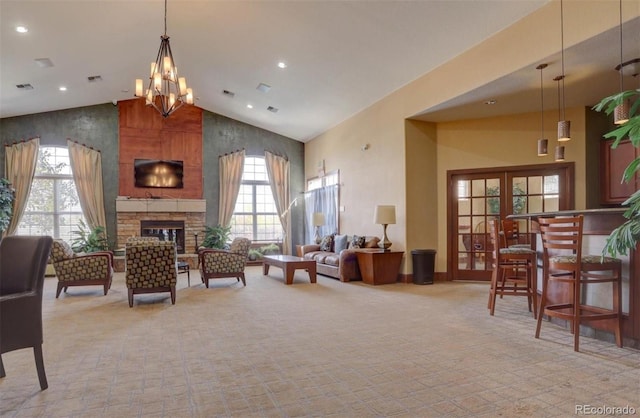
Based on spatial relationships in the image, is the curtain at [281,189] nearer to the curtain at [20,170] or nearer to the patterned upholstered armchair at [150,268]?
the curtain at [20,170]

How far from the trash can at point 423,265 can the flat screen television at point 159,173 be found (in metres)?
6.30

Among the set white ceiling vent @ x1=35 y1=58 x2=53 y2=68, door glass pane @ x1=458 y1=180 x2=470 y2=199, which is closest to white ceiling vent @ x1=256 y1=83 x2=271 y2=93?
white ceiling vent @ x1=35 y1=58 x2=53 y2=68

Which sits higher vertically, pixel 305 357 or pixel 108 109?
pixel 108 109

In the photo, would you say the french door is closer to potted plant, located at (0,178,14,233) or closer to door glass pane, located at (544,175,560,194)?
door glass pane, located at (544,175,560,194)

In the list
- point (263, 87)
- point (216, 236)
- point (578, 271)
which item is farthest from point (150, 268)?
point (578, 271)

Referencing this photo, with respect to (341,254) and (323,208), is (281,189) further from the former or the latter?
(341,254)

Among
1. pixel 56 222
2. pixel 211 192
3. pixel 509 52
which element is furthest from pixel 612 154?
pixel 56 222

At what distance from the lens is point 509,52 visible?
4.91 m

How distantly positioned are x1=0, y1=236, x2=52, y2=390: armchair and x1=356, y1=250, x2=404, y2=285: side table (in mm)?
4975

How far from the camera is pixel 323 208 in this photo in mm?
9859

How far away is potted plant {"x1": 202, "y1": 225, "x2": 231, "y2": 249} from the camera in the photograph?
31.8 ft

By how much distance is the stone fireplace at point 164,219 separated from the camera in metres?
9.27

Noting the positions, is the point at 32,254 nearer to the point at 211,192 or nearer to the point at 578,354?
the point at 578,354

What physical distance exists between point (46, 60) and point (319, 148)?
6.10 meters
